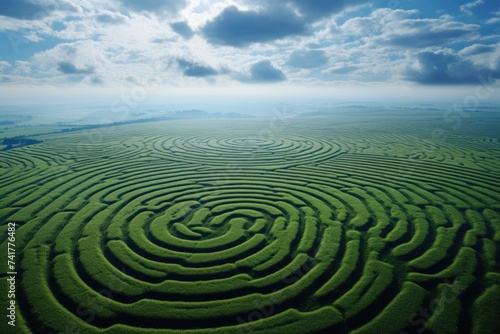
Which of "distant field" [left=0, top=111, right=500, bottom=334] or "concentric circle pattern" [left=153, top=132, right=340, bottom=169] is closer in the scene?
"distant field" [left=0, top=111, right=500, bottom=334]

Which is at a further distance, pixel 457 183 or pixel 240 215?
pixel 457 183

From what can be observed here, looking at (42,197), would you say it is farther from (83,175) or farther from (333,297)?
(333,297)

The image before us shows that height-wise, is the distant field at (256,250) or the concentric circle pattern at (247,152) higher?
the concentric circle pattern at (247,152)

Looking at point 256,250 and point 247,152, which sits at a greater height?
point 247,152

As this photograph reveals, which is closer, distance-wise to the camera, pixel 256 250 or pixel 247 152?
pixel 256 250

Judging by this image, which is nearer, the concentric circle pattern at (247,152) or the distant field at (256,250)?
the distant field at (256,250)

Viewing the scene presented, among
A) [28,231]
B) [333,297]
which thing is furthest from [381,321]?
[28,231]

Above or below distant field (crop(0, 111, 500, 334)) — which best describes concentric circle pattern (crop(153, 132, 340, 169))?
above

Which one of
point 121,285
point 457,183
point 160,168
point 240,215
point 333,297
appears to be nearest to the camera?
point 333,297
